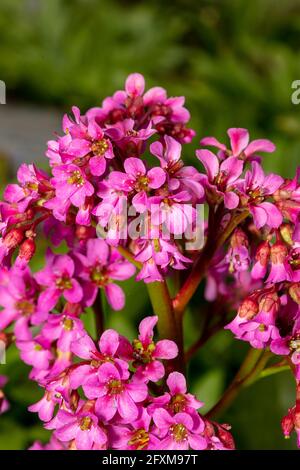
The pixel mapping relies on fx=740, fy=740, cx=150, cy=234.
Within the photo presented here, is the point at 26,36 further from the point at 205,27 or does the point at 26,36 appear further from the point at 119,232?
the point at 119,232

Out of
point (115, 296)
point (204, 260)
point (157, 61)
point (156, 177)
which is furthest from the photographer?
point (157, 61)

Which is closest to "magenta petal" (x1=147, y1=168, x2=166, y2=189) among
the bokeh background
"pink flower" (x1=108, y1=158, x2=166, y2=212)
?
"pink flower" (x1=108, y1=158, x2=166, y2=212)

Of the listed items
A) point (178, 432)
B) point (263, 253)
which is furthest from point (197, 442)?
point (263, 253)

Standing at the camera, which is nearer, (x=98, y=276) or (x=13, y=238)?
(x=13, y=238)

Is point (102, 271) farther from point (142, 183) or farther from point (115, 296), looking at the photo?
point (142, 183)

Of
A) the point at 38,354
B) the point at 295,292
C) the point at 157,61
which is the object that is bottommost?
the point at 157,61
